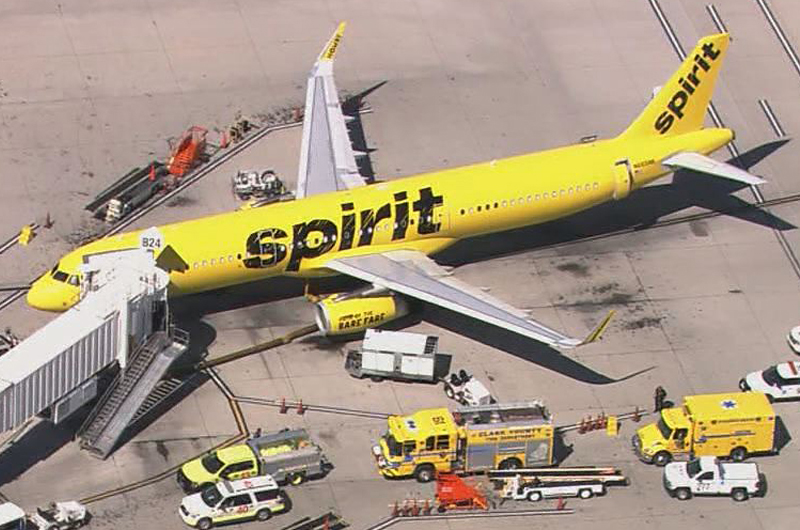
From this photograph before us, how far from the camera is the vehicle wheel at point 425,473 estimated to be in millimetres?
90375

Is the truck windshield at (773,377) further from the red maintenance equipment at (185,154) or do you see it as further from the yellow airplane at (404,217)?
the red maintenance equipment at (185,154)

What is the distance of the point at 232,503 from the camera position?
86.8m

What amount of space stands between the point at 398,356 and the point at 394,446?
726 centimetres

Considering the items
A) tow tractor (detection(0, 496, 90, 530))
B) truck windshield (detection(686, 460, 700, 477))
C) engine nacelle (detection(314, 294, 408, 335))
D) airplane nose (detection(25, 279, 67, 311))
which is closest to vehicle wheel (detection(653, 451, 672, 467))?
truck windshield (detection(686, 460, 700, 477))

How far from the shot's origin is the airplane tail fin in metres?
108

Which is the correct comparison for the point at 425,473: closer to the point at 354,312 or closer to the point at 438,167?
the point at 354,312

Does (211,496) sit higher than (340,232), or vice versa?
(340,232)

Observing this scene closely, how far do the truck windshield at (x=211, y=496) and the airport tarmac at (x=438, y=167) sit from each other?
1.99 metres

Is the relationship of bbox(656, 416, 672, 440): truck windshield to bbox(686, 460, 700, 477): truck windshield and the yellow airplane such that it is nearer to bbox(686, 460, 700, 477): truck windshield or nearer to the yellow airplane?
bbox(686, 460, 700, 477): truck windshield

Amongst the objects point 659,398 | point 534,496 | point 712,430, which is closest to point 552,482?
point 534,496

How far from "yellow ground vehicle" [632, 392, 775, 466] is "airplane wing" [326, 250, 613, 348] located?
580cm

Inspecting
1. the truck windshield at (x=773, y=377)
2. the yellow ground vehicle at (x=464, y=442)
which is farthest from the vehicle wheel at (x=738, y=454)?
the yellow ground vehicle at (x=464, y=442)

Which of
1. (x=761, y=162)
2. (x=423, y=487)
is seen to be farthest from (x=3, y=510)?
(x=761, y=162)

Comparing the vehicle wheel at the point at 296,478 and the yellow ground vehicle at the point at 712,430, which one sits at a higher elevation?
the vehicle wheel at the point at 296,478
